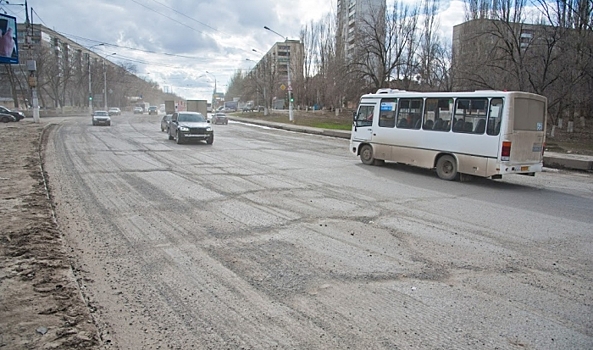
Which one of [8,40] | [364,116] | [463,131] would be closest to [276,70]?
[8,40]

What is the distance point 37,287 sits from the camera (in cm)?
431

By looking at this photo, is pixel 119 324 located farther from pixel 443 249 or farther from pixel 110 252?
pixel 443 249

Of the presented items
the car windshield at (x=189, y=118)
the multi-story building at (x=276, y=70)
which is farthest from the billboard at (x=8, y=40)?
the multi-story building at (x=276, y=70)

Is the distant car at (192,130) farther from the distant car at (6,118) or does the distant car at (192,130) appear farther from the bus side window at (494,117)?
the distant car at (6,118)

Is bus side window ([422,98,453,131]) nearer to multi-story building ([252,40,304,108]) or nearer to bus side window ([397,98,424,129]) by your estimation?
bus side window ([397,98,424,129])

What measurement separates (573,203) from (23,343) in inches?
407

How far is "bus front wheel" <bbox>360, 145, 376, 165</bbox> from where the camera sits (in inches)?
620

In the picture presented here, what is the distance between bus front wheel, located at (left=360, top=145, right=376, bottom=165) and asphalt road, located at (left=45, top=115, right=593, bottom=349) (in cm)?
487

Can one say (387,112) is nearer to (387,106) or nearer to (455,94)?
(387,106)

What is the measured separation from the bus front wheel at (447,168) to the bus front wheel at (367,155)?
9.95ft

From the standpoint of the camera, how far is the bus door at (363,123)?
15.8m

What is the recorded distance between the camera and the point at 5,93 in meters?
91.1

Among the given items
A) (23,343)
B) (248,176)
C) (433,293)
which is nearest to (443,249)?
(433,293)

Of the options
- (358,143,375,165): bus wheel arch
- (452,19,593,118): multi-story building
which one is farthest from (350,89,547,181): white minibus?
(452,19,593,118): multi-story building
